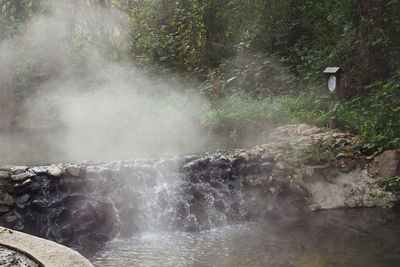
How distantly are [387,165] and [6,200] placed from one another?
5631 millimetres

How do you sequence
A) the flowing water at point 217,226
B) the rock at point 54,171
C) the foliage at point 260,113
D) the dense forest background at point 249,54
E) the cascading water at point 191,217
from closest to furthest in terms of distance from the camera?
the flowing water at point 217,226 < the cascading water at point 191,217 < the rock at point 54,171 < the dense forest background at point 249,54 < the foliage at point 260,113

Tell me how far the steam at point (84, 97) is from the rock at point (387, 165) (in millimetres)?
3775

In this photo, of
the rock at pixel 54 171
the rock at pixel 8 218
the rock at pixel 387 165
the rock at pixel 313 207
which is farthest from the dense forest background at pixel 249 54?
the rock at pixel 8 218

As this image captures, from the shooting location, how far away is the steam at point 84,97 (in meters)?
9.31

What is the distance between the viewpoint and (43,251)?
110 inches

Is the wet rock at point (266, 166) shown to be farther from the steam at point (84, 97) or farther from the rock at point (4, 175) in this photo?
the rock at point (4, 175)

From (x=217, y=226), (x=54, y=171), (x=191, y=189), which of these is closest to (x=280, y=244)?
(x=217, y=226)

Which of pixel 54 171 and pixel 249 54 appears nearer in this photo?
pixel 54 171

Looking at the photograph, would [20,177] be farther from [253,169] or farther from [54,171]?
[253,169]

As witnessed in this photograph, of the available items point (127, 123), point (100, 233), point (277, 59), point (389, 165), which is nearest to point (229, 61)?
point (277, 59)

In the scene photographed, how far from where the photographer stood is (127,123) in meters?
10.2

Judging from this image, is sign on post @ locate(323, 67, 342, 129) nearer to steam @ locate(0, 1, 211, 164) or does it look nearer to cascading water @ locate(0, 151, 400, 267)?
cascading water @ locate(0, 151, 400, 267)

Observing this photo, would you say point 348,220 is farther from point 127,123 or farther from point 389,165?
point 127,123

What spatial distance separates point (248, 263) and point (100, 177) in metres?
2.72
